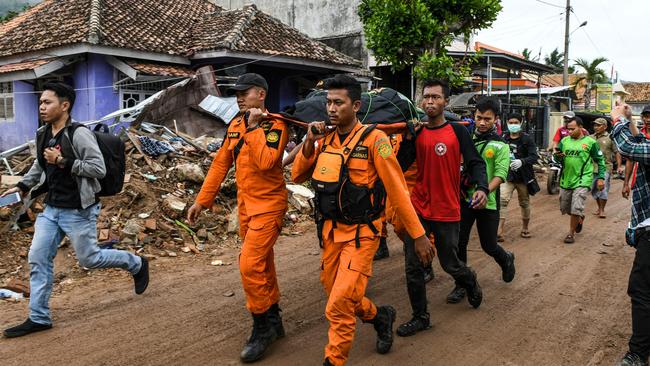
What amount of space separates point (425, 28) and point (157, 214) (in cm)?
1022

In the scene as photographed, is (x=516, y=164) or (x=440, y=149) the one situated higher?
(x=440, y=149)

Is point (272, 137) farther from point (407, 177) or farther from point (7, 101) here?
point (7, 101)

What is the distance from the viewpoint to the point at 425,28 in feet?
48.6

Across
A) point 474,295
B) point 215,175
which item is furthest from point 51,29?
point 474,295

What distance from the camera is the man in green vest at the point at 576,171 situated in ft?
26.1

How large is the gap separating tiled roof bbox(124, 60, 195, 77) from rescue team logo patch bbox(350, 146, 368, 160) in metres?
12.0

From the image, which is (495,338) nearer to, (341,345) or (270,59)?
(341,345)

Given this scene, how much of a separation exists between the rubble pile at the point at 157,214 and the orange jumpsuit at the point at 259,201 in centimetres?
321

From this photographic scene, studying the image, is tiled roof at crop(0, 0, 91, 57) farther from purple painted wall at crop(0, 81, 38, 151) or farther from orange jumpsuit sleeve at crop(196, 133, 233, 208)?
orange jumpsuit sleeve at crop(196, 133, 233, 208)

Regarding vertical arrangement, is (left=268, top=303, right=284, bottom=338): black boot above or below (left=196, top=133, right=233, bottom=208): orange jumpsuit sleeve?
below

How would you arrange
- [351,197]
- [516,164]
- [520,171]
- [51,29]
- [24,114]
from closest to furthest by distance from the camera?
[351,197] < [516,164] < [520,171] < [51,29] < [24,114]

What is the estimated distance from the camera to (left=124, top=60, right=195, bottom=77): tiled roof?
14125mm

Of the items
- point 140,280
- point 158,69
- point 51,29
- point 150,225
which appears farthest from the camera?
point 51,29

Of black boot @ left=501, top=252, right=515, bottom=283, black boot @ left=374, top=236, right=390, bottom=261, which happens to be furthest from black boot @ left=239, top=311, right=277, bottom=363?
black boot @ left=374, top=236, right=390, bottom=261
